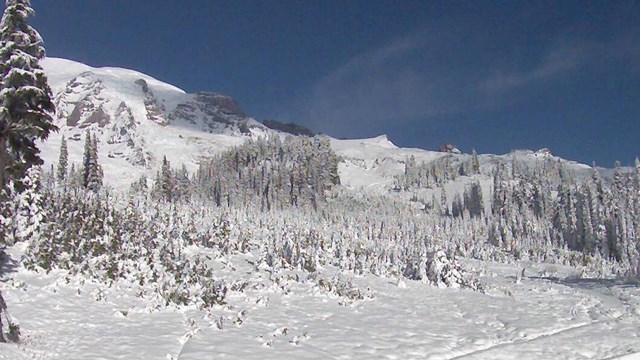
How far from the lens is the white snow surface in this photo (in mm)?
17562

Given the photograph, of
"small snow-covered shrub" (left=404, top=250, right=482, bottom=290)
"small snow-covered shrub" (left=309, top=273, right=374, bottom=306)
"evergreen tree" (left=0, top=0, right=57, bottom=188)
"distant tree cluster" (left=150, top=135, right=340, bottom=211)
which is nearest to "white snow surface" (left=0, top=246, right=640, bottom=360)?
"small snow-covered shrub" (left=309, top=273, right=374, bottom=306)

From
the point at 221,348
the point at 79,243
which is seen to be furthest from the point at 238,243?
the point at 221,348

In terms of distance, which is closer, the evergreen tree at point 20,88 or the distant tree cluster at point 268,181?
the evergreen tree at point 20,88

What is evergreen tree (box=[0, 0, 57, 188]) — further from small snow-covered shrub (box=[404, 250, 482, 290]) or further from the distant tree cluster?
the distant tree cluster

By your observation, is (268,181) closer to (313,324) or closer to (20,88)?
(313,324)

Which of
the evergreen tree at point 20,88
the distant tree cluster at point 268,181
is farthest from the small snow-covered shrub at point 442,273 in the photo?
the distant tree cluster at point 268,181

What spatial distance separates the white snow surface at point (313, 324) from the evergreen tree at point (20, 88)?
6.19m

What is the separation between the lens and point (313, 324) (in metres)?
22.0

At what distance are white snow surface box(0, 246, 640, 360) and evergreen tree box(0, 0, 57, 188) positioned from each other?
619cm

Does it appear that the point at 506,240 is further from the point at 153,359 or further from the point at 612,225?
the point at 153,359

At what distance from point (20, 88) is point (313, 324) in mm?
13891

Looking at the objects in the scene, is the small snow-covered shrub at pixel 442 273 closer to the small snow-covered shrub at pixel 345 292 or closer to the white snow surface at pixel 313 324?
the white snow surface at pixel 313 324

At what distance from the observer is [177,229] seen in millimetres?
38812

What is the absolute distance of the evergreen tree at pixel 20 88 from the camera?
61.0 feet
